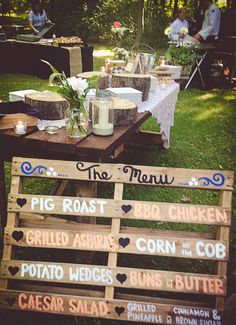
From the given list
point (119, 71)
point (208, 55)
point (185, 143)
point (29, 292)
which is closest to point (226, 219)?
point (29, 292)

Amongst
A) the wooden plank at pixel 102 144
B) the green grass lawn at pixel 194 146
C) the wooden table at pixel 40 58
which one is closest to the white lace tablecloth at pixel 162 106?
the green grass lawn at pixel 194 146

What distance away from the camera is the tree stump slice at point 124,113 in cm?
272

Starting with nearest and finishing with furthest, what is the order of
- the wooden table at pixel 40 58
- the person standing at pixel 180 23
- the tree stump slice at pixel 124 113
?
the tree stump slice at pixel 124 113, the wooden table at pixel 40 58, the person standing at pixel 180 23

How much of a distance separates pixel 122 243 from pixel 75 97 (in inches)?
37.0

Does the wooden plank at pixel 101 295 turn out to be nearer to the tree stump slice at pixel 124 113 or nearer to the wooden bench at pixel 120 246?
the wooden bench at pixel 120 246

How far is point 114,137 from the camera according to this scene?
8.20 ft

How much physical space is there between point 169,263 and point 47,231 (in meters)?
1.01

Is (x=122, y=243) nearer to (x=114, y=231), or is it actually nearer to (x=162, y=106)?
(x=114, y=231)

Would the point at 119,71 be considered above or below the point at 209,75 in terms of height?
above

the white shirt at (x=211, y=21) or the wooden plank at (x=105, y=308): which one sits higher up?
the white shirt at (x=211, y=21)

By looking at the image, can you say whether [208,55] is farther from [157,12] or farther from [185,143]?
[157,12]

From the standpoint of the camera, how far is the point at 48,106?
2.75 meters

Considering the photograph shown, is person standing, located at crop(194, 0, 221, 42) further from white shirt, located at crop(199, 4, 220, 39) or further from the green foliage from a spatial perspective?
the green foliage

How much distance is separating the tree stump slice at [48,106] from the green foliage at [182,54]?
4305mm
